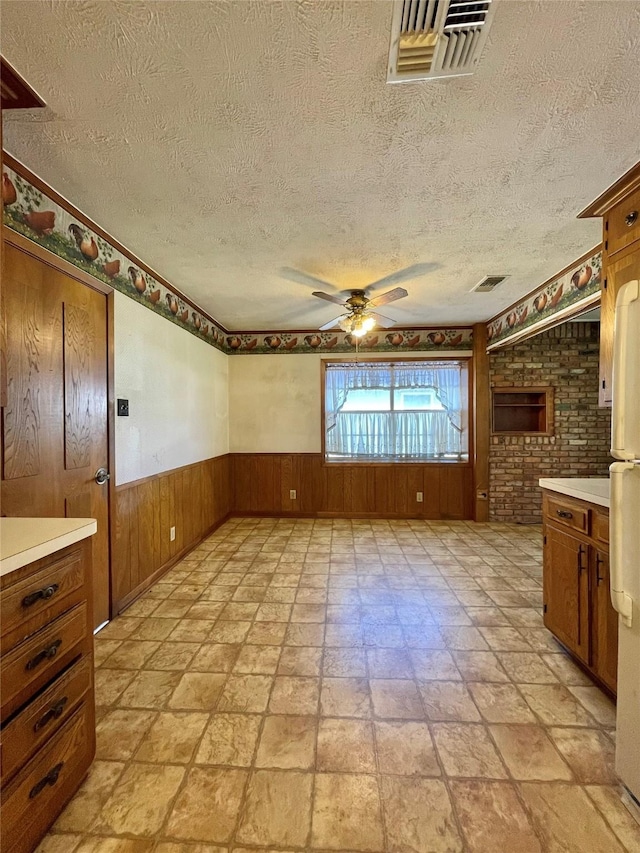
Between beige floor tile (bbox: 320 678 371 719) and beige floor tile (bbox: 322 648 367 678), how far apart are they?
44 millimetres

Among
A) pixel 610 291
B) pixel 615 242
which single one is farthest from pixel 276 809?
pixel 615 242

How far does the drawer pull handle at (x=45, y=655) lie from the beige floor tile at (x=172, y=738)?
0.65 meters

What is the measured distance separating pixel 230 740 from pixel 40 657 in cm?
86

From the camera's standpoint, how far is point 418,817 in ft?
3.84

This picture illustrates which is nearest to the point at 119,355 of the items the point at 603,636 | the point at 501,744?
the point at 501,744

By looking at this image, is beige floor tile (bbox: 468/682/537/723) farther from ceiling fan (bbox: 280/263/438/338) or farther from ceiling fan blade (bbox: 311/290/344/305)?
ceiling fan blade (bbox: 311/290/344/305)

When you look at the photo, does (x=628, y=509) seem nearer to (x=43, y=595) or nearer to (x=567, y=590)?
(x=567, y=590)

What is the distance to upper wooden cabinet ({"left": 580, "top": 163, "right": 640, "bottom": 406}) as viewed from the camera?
169cm

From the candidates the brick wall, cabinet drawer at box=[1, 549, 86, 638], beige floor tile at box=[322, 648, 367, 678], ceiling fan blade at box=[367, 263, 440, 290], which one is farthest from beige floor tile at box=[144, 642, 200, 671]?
the brick wall

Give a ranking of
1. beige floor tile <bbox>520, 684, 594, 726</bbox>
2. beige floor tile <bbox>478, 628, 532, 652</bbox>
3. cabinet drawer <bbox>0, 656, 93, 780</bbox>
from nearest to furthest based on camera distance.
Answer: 1. cabinet drawer <bbox>0, 656, 93, 780</bbox>
2. beige floor tile <bbox>520, 684, 594, 726</bbox>
3. beige floor tile <bbox>478, 628, 532, 652</bbox>

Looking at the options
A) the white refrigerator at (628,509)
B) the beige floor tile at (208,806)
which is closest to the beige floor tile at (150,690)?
the beige floor tile at (208,806)

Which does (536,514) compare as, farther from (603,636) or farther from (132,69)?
(132,69)

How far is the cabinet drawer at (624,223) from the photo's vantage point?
1.70m

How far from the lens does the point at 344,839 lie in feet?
3.64
